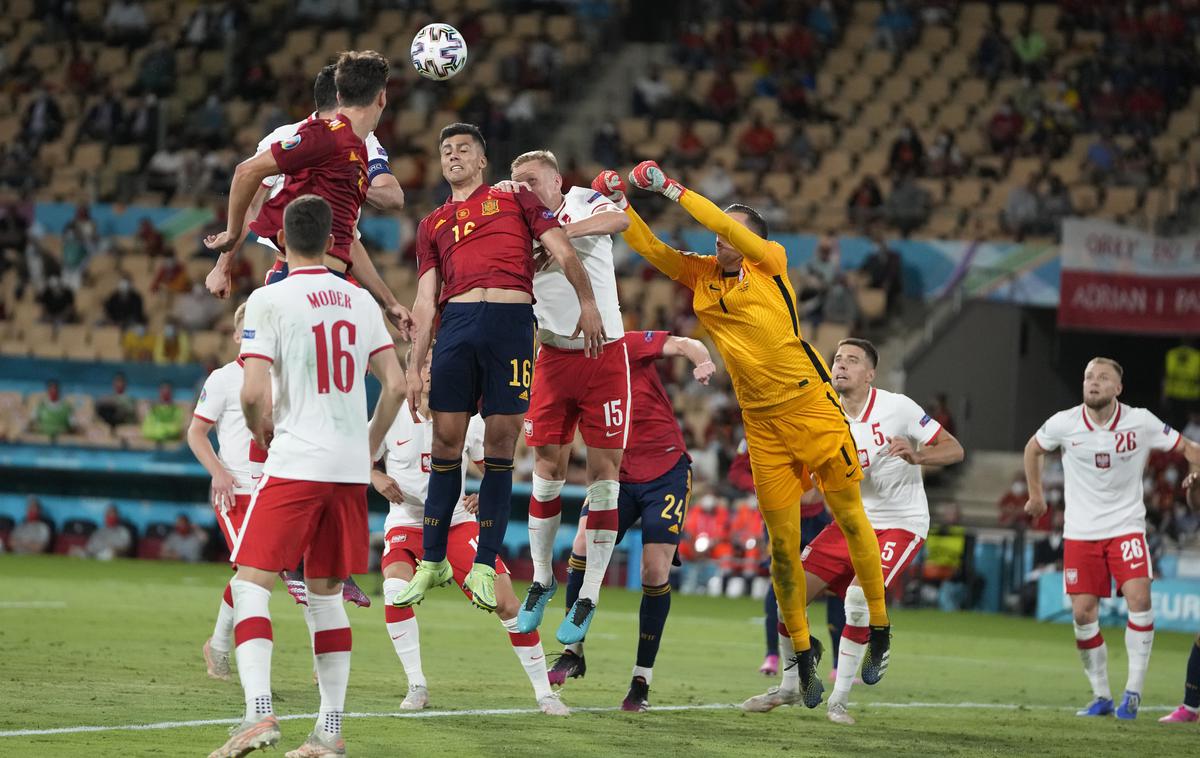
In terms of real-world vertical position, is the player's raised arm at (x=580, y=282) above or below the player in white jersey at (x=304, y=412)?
above

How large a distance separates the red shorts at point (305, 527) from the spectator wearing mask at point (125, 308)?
2072cm

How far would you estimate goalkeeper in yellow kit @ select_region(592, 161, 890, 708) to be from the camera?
433 inches

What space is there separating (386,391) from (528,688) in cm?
460

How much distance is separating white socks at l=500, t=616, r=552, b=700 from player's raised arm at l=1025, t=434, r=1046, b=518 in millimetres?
4132

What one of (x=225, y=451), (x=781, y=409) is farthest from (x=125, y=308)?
(x=781, y=409)

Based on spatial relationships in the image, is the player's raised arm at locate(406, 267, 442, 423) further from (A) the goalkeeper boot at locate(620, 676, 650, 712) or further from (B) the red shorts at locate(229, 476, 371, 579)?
(A) the goalkeeper boot at locate(620, 676, 650, 712)

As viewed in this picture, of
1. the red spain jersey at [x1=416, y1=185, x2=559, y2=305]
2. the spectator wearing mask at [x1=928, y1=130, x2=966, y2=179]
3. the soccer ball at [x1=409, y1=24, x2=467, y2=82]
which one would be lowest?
the red spain jersey at [x1=416, y1=185, x2=559, y2=305]

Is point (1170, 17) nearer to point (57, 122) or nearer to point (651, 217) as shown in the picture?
point (651, 217)

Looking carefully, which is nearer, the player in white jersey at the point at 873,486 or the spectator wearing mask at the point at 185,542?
the player in white jersey at the point at 873,486

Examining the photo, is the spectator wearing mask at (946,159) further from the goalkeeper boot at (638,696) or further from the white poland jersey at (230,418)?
the goalkeeper boot at (638,696)

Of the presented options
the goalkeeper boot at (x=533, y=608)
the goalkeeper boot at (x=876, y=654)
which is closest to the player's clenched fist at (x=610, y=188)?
the goalkeeper boot at (x=533, y=608)

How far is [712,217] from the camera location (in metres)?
10.5

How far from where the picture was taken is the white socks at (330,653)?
8234 mm

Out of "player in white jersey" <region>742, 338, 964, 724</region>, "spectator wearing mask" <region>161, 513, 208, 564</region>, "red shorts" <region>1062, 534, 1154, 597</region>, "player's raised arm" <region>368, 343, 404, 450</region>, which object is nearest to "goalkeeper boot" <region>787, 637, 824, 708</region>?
"player in white jersey" <region>742, 338, 964, 724</region>
